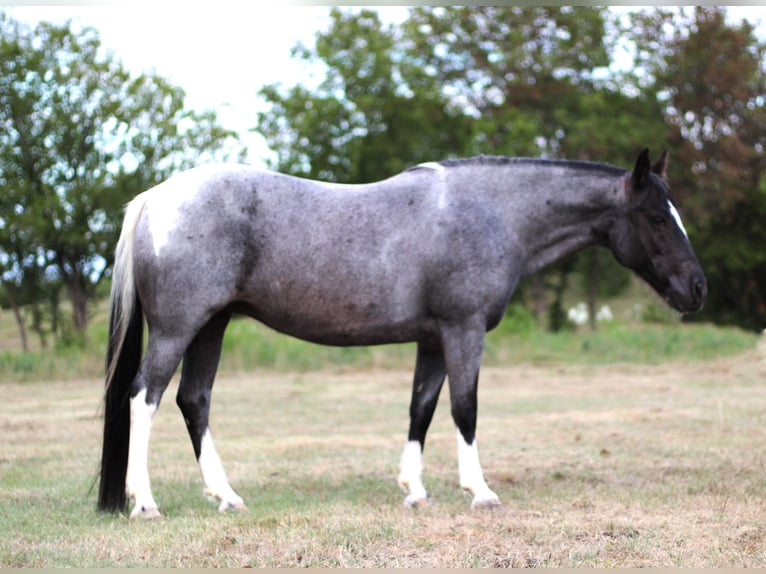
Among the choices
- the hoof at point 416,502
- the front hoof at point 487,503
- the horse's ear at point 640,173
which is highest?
the horse's ear at point 640,173

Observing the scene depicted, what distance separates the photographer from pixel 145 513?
539 cm

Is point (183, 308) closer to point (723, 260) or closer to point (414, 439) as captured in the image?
point (414, 439)

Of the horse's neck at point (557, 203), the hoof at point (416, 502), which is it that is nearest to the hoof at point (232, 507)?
the hoof at point (416, 502)

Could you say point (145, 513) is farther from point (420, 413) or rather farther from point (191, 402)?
point (420, 413)

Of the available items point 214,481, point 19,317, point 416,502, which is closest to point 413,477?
point 416,502

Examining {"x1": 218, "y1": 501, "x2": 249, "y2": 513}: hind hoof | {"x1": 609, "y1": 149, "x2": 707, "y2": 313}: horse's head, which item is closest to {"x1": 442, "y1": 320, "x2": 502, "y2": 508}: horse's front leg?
{"x1": 609, "y1": 149, "x2": 707, "y2": 313}: horse's head

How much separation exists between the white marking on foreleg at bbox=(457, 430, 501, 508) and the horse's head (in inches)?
65.9

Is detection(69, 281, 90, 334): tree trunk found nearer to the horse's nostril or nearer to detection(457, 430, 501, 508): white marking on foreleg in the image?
detection(457, 430, 501, 508): white marking on foreleg

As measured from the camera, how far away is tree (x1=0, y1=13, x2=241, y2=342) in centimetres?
2100

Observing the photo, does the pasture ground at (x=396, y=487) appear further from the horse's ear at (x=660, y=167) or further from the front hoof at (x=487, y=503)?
the horse's ear at (x=660, y=167)

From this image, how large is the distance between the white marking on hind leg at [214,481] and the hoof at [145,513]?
0.39 m

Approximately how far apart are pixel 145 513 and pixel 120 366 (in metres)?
0.91

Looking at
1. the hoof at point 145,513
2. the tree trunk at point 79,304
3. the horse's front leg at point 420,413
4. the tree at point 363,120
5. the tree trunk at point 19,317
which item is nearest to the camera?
the hoof at point 145,513

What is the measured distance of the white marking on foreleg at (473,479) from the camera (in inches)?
223
